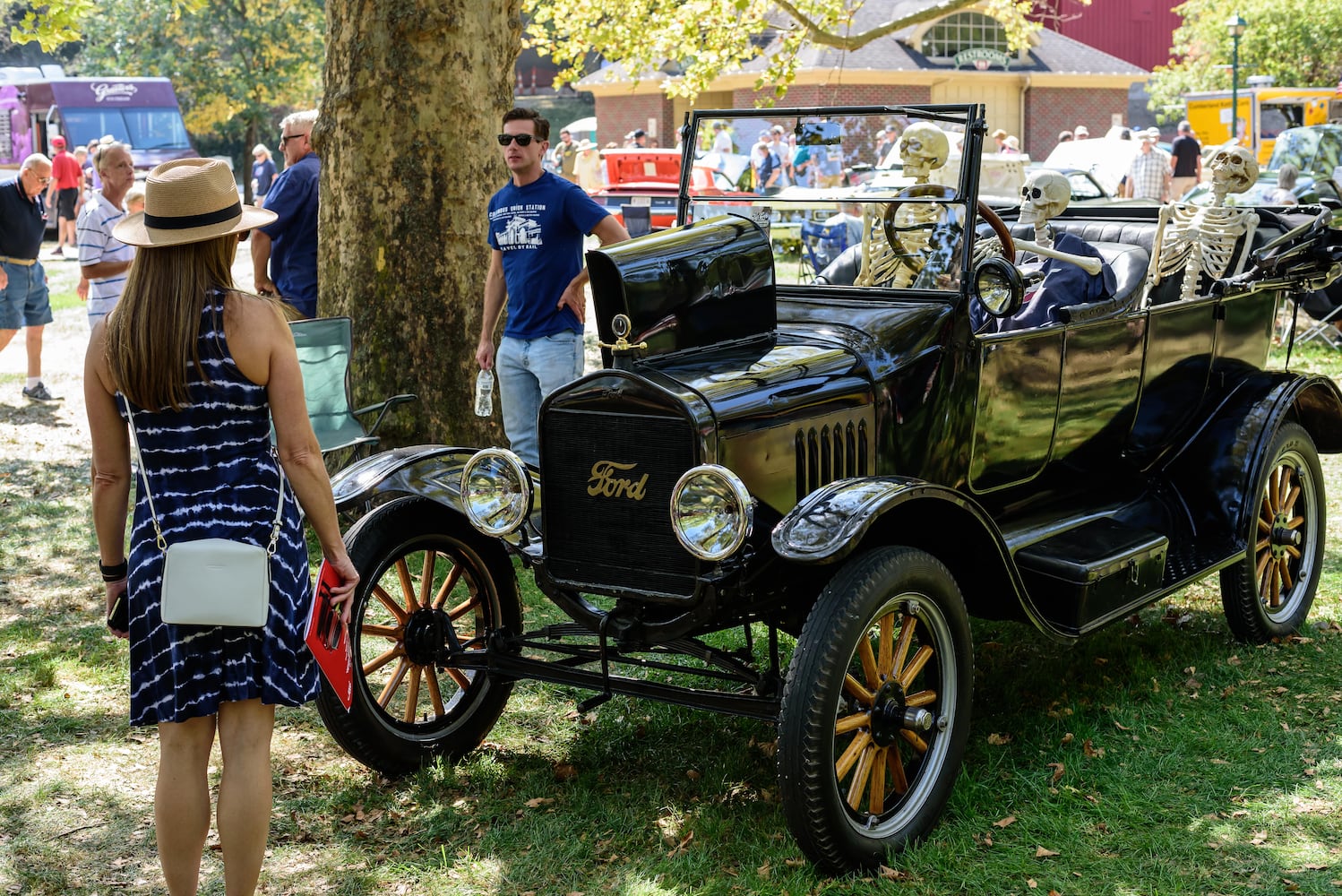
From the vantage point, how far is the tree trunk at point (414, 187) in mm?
6824

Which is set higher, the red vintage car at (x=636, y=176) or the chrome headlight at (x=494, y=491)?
the red vintage car at (x=636, y=176)

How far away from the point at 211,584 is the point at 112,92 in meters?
27.2

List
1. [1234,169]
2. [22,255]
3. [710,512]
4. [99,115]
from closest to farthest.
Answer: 1. [710,512]
2. [1234,169]
3. [22,255]
4. [99,115]

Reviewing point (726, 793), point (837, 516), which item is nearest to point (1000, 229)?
point (837, 516)

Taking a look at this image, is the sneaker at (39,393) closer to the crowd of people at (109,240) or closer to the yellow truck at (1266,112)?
the crowd of people at (109,240)

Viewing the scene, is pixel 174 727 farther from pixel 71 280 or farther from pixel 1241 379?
pixel 71 280

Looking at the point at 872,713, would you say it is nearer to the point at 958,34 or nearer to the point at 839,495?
the point at 839,495

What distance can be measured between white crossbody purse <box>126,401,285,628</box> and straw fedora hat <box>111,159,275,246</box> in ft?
2.21

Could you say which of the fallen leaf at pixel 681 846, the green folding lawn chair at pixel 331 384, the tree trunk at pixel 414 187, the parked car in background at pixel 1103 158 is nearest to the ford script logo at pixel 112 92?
the parked car in background at pixel 1103 158

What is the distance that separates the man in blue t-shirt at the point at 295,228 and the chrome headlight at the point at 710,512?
4488 mm

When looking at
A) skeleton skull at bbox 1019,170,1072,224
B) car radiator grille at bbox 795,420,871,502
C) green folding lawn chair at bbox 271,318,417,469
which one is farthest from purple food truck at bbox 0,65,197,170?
car radiator grille at bbox 795,420,871,502

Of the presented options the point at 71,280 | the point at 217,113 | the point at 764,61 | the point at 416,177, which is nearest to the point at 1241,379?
the point at 416,177

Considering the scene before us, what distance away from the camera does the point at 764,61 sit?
1283 inches

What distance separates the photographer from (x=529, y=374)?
247 inches
